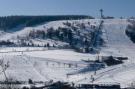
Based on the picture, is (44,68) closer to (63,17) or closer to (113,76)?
(113,76)

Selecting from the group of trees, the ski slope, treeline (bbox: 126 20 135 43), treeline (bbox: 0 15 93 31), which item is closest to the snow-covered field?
the ski slope

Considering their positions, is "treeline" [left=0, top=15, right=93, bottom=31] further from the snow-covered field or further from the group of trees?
the snow-covered field

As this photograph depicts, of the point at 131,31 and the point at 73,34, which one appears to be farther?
the point at 131,31

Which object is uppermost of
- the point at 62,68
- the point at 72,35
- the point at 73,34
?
the point at 73,34

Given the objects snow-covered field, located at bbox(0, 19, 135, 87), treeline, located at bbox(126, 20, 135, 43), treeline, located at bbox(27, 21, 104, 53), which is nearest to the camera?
snow-covered field, located at bbox(0, 19, 135, 87)

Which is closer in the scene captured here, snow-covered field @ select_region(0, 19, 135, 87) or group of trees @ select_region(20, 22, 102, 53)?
snow-covered field @ select_region(0, 19, 135, 87)

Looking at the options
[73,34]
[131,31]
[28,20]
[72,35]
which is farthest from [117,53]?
[28,20]

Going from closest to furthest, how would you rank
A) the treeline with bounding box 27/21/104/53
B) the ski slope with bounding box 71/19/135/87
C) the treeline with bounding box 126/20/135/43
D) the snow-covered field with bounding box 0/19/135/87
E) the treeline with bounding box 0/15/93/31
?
the ski slope with bounding box 71/19/135/87 → the snow-covered field with bounding box 0/19/135/87 → the treeline with bounding box 27/21/104/53 → the treeline with bounding box 126/20/135/43 → the treeline with bounding box 0/15/93/31

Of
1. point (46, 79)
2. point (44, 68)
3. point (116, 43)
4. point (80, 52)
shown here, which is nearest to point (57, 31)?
point (116, 43)

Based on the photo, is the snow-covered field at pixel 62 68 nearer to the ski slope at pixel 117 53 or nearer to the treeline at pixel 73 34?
the ski slope at pixel 117 53

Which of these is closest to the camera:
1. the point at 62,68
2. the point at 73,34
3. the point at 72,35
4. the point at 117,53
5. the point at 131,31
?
the point at 62,68

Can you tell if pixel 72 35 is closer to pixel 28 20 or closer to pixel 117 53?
pixel 117 53
